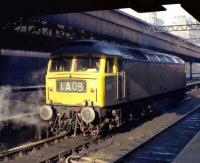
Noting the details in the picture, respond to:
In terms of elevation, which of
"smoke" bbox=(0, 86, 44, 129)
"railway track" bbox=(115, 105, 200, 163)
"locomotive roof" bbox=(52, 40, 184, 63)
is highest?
"locomotive roof" bbox=(52, 40, 184, 63)

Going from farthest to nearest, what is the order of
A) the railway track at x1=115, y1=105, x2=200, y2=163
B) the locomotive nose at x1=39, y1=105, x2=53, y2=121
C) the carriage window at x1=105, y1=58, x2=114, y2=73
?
the carriage window at x1=105, y1=58, x2=114, y2=73, the locomotive nose at x1=39, y1=105, x2=53, y2=121, the railway track at x1=115, y1=105, x2=200, y2=163

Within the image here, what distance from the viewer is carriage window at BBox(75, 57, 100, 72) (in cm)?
1236

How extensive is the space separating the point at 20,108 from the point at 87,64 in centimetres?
408

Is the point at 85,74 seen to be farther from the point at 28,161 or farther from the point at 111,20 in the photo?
the point at 111,20

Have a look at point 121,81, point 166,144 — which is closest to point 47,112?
point 121,81

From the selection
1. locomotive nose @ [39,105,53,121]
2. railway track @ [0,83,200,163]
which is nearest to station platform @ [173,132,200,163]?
railway track @ [0,83,200,163]

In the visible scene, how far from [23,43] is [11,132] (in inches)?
348

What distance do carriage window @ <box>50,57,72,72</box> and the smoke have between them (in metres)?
2.29

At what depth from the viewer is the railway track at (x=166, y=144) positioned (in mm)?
10367

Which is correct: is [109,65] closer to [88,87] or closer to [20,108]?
[88,87]

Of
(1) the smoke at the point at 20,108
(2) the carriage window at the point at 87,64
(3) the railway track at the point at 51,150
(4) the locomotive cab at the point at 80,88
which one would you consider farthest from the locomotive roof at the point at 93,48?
(3) the railway track at the point at 51,150

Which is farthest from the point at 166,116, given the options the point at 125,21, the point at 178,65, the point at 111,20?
the point at 125,21

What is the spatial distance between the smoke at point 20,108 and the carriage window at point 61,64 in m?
2.29

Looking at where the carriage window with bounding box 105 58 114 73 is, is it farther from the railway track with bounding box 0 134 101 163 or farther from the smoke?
the smoke
